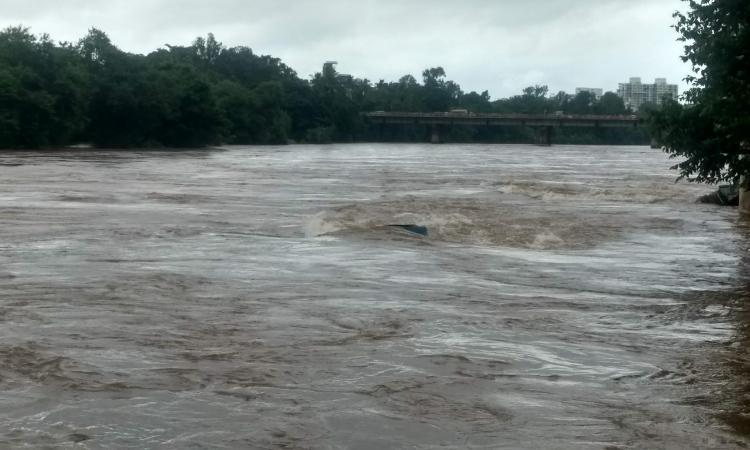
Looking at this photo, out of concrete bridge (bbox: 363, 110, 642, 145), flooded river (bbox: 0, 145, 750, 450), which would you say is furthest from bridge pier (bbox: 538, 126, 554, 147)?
flooded river (bbox: 0, 145, 750, 450)

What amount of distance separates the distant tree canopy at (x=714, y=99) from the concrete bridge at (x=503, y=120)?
144445 millimetres

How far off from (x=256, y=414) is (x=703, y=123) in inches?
436

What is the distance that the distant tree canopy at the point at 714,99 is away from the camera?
15.2 meters

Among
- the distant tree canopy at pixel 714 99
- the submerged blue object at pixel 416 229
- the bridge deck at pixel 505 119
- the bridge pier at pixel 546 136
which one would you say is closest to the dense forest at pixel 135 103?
the bridge deck at pixel 505 119

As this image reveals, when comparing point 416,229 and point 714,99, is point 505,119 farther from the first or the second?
point 714,99

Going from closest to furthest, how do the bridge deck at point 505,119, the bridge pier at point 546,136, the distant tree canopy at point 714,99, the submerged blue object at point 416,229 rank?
the distant tree canopy at point 714,99
the submerged blue object at point 416,229
the bridge deck at point 505,119
the bridge pier at point 546,136

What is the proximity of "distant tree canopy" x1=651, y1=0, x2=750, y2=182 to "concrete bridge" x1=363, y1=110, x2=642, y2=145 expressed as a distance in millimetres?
144445

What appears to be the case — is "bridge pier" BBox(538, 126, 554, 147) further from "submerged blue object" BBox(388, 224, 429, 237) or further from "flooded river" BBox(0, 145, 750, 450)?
"submerged blue object" BBox(388, 224, 429, 237)

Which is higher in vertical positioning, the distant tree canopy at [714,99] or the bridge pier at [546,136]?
the distant tree canopy at [714,99]

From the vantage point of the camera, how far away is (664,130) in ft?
53.7

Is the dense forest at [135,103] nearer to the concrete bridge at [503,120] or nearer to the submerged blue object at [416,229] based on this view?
the concrete bridge at [503,120]

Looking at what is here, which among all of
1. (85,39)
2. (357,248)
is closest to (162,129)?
(85,39)

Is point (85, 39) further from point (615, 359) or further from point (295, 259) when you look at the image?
point (615, 359)

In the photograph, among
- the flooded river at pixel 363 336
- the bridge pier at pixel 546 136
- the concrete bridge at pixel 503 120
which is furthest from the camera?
the bridge pier at pixel 546 136
